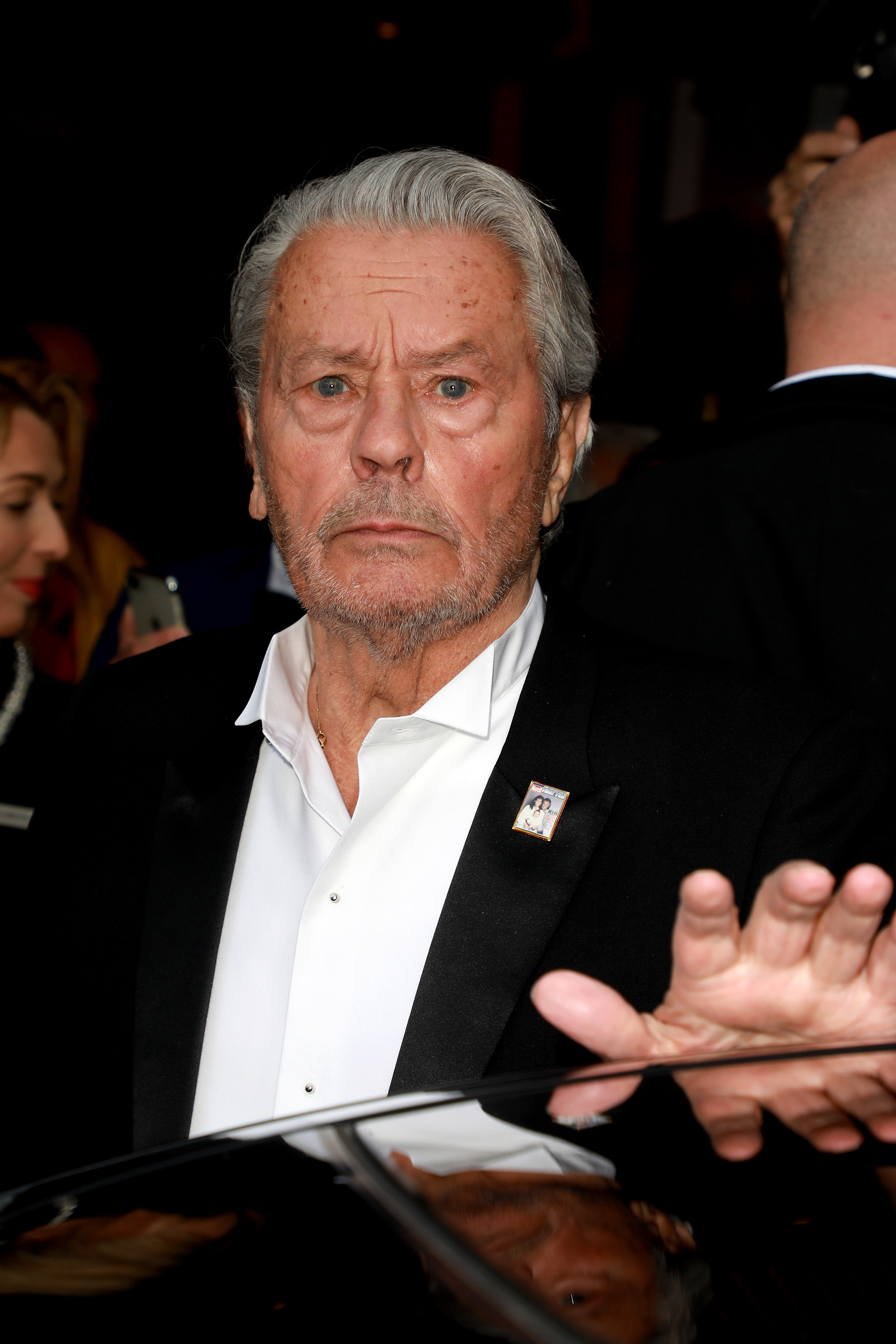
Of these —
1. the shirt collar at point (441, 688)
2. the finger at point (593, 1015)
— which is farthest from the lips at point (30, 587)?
the finger at point (593, 1015)

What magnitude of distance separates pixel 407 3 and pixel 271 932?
10.2ft

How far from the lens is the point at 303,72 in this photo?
3.43m

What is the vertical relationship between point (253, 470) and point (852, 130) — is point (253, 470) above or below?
below

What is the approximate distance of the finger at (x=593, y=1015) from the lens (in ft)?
2.84

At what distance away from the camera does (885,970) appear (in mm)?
859

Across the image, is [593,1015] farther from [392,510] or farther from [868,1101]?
[392,510]

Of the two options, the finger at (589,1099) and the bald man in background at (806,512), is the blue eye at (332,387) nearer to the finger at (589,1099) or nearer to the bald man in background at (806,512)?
the bald man in background at (806,512)

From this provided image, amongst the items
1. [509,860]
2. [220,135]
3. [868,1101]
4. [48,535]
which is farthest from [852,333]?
[220,135]

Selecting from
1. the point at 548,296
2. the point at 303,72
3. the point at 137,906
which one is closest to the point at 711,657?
the point at 548,296

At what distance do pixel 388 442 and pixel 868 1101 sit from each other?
1039mm

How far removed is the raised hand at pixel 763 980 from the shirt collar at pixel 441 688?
59cm

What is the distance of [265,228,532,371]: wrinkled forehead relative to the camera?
1.51 metres

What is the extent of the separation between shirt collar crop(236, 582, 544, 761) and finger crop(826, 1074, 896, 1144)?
32.8 inches

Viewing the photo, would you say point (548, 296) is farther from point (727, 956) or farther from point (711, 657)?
point (727, 956)
